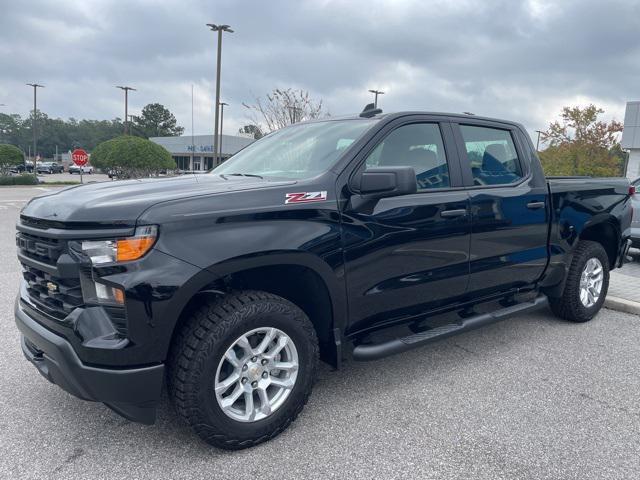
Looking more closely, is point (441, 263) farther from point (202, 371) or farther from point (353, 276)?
point (202, 371)

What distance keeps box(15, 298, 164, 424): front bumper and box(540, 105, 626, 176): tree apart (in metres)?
27.8

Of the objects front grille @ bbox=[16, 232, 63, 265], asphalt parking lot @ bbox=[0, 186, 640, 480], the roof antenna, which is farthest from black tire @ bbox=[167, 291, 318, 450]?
the roof antenna

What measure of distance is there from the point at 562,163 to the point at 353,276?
2781 cm

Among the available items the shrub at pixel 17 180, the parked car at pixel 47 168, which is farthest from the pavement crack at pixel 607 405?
the parked car at pixel 47 168

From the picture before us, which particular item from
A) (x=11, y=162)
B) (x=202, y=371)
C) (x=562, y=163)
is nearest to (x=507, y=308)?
(x=202, y=371)

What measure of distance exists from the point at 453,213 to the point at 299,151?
1.16 meters

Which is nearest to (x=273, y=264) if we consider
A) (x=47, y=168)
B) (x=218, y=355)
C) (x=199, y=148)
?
(x=218, y=355)

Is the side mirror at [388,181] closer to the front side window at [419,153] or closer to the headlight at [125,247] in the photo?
the front side window at [419,153]

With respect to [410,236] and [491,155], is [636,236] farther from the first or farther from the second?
[410,236]

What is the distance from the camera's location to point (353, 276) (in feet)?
9.86

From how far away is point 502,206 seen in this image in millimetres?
3844

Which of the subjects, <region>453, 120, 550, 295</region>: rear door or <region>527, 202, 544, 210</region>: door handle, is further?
<region>527, 202, 544, 210</region>: door handle

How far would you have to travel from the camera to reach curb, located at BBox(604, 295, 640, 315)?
5.38 metres

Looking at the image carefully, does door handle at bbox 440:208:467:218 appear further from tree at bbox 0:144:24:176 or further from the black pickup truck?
tree at bbox 0:144:24:176
